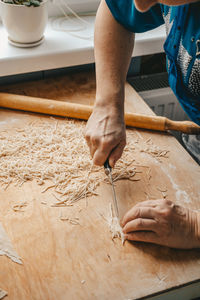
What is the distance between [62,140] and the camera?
128cm

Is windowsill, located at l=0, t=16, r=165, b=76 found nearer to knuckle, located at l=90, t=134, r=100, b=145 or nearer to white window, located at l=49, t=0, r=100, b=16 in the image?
white window, located at l=49, t=0, r=100, b=16

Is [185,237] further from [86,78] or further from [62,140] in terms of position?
[86,78]

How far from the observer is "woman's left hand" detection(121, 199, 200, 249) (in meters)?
0.92

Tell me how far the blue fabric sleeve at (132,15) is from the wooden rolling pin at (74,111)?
1.09ft

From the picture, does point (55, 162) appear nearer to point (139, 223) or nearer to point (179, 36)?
point (139, 223)

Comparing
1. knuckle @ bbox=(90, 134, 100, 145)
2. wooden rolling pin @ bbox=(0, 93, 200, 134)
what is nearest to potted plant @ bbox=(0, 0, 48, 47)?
wooden rolling pin @ bbox=(0, 93, 200, 134)

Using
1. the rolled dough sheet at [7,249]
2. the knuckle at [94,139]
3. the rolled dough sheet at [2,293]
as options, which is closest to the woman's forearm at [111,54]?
the knuckle at [94,139]

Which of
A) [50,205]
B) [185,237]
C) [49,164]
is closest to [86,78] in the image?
[49,164]

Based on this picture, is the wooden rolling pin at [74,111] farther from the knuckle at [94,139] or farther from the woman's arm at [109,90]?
the knuckle at [94,139]

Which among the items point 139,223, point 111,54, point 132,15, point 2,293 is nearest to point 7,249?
point 2,293

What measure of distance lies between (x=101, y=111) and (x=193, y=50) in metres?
0.35

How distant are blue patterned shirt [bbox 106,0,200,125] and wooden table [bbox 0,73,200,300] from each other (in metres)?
0.27

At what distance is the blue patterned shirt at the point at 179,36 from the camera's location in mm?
1053

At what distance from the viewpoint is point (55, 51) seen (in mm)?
1541
